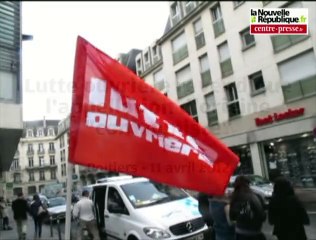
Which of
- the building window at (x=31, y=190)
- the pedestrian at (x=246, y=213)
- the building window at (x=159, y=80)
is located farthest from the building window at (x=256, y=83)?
the building window at (x=31, y=190)

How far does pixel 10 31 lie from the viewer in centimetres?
935

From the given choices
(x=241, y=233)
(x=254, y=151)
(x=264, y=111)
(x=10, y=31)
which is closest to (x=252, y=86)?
(x=264, y=111)

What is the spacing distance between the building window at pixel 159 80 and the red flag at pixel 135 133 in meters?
28.0

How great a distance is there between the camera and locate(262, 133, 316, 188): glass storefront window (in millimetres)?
18672

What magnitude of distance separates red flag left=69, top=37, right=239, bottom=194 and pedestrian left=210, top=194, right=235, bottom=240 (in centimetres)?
106

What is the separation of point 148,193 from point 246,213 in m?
3.21

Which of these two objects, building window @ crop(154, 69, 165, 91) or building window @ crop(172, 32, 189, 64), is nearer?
building window @ crop(172, 32, 189, 64)

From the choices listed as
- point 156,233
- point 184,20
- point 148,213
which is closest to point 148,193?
point 148,213

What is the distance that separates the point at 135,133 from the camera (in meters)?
4.45

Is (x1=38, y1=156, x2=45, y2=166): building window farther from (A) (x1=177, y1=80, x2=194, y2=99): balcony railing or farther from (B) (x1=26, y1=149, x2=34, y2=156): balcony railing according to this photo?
(A) (x1=177, y1=80, x2=194, y2=99): balcony railing

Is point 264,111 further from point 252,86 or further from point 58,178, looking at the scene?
point 58,178

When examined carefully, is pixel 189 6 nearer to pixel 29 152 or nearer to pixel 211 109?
pixel 211 109

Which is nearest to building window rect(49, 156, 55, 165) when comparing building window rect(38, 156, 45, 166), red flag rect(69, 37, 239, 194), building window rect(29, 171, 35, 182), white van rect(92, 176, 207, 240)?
building window rect(38, 156, 45, 166)

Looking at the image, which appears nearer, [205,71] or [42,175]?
[205,71]
